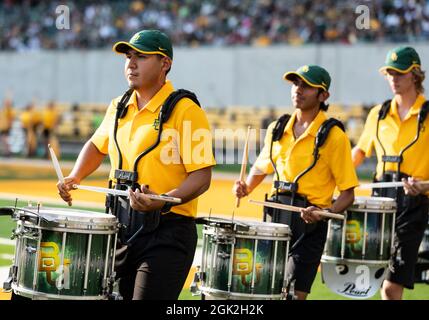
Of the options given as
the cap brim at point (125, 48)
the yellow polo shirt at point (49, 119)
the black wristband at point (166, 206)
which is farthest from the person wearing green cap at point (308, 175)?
the yellow polo shirt at point (49, 119)

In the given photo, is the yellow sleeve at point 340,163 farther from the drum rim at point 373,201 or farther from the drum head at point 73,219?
the drum head at point 73,219

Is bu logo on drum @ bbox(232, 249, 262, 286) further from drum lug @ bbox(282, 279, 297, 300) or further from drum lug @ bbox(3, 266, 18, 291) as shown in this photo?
drum lug @ bbox(3, 266, 18, 291)

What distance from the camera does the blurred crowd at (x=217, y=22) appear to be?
27042 millimetres

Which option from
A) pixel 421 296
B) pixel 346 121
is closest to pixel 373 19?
pixel 346 121

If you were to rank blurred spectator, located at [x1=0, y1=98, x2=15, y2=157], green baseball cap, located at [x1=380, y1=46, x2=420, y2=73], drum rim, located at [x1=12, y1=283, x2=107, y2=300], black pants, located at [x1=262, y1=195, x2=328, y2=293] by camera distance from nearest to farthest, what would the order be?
drum rim, located at [x1=12, y1=283, x2=107, y2=300] → black pants, located at [x1=262, y1=195, x2=328, y2=293] → green baseball cap, located at [x1=380, y1=46, x2=420, y2=73] → blurred spectator, located at [x1=0, y1=98, x2=15, y2=157]

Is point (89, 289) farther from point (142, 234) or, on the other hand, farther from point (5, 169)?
point (5, 169)

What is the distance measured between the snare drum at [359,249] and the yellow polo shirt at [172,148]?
99.3 inches

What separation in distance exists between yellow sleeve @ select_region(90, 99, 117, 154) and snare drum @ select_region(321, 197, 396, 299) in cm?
255

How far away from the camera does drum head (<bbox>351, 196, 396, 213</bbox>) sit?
851 cm

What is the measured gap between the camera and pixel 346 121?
86.7ft

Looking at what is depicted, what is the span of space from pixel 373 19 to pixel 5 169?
1027 centimetres

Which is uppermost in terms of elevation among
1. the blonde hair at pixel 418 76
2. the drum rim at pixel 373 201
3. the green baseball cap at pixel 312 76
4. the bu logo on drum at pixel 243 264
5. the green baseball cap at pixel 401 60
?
the green baseball cap at pixel 401 60

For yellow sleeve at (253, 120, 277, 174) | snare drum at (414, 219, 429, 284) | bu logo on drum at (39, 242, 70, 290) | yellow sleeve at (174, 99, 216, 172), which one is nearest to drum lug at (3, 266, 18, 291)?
bu logo on drum at (39, 242, 70, 290)

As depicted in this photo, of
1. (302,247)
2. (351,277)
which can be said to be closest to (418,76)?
(351,277)
